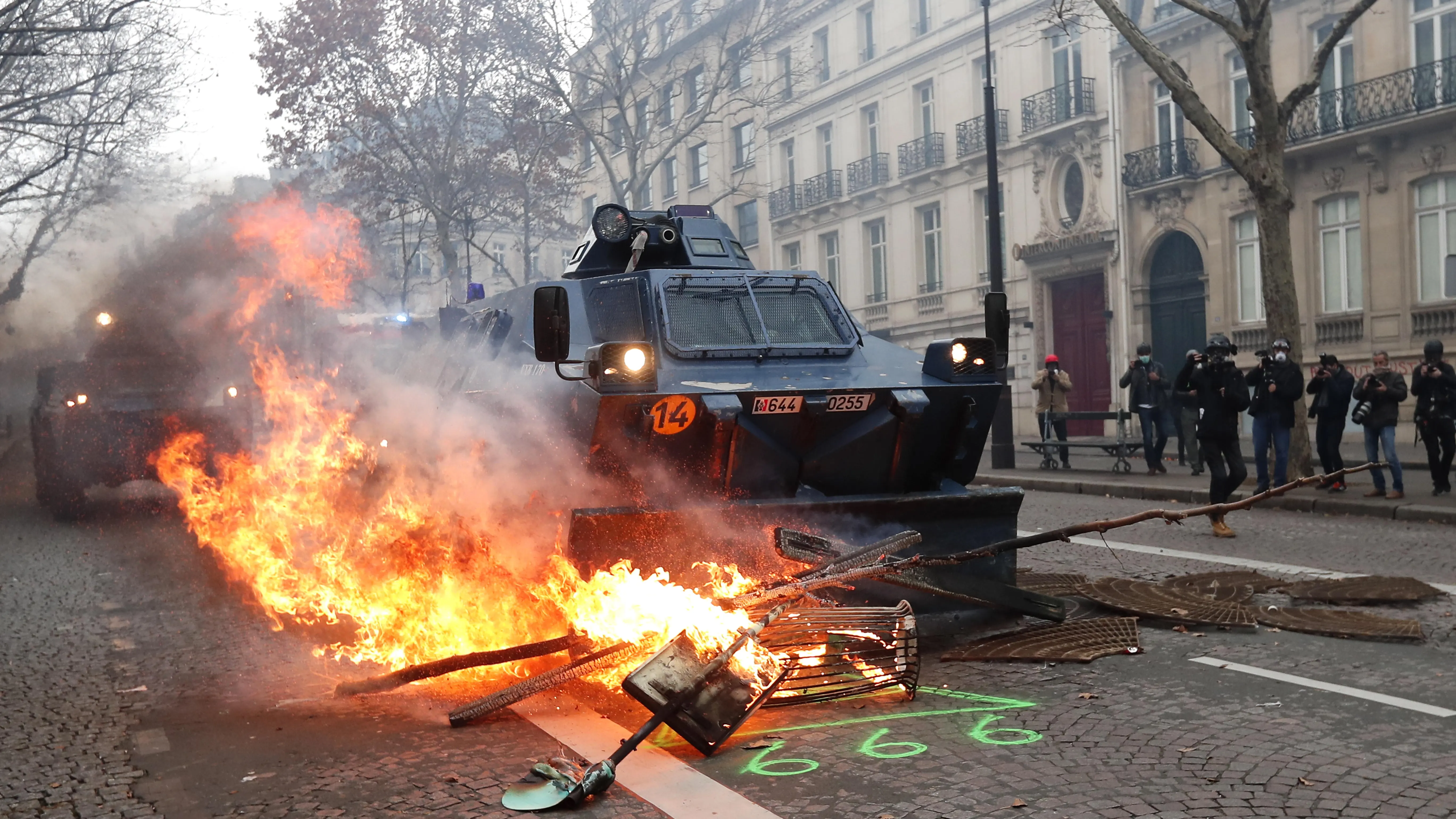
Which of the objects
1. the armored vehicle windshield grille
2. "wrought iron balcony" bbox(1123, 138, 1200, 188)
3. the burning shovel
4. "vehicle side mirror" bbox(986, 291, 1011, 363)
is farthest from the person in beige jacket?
the burning shovel

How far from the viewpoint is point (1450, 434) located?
44.2ft

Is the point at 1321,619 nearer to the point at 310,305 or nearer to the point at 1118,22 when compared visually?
the point at 310,305

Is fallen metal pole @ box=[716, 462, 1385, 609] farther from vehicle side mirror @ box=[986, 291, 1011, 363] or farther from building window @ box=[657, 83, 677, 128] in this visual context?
building window @ box=[657, 83, 677, 128]

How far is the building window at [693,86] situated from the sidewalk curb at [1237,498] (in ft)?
63.4

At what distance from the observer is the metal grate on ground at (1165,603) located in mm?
7180

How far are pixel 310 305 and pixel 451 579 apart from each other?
266 inches

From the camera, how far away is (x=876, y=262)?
36.3 m

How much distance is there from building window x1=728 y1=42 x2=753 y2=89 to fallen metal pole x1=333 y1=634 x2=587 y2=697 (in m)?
25.1

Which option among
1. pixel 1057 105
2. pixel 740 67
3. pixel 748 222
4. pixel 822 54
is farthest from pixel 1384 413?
pixel 748 222

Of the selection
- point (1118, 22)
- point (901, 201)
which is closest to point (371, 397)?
point (1118, 22)

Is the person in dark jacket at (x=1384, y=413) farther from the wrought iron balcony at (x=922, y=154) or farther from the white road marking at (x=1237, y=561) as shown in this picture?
the wrought iron balcony at (x=922, y=154)

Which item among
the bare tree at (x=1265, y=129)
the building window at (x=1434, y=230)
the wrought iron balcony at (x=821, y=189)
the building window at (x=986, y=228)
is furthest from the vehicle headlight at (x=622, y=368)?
the wrought iron balcony at (x=821, y=189)

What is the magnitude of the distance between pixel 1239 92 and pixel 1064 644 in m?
21.6

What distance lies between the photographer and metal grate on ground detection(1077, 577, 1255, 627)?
7.18 m
